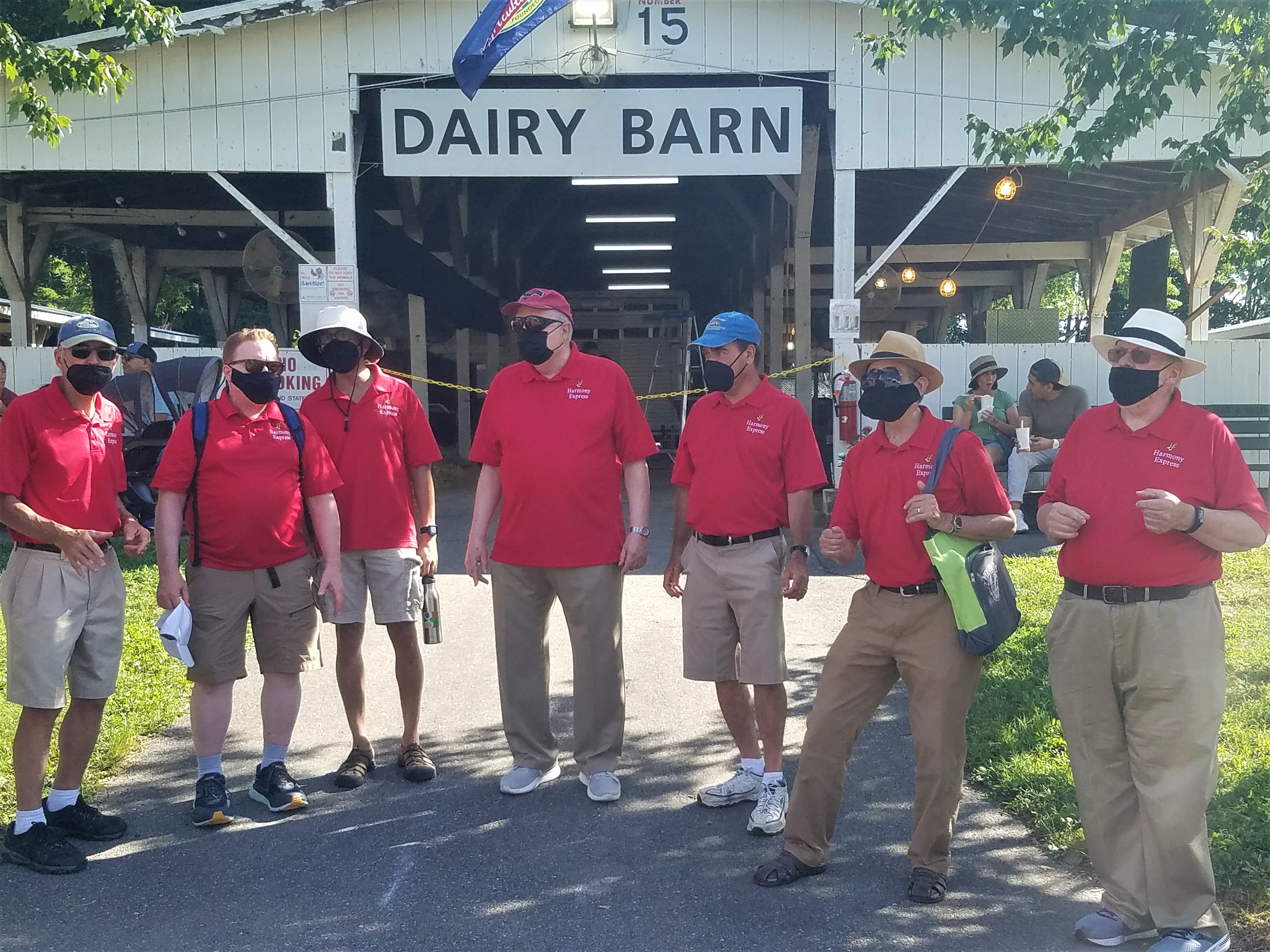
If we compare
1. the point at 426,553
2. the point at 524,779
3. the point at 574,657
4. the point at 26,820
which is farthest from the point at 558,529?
the point at 26,820

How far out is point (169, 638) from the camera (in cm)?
423

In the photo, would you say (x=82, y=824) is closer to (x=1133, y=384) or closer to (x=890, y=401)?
(x=890, y=401)

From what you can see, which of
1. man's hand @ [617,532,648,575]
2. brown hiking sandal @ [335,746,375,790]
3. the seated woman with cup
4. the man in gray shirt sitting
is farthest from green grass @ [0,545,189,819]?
the man in gray shirt sitting

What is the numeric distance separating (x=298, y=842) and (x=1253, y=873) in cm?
327

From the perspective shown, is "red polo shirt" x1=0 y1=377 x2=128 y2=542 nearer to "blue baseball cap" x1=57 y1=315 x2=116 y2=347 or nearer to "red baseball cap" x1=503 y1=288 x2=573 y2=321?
"blue baseball cap" x1=57 y1=315 x2=116 y2=347

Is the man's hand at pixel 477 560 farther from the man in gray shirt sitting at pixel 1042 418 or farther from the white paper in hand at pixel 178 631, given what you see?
the man in gray shirt sitting at pixel 1042 418

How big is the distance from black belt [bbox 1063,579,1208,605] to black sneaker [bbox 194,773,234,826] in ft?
10.5

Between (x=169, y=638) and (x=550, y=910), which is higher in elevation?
(x=169, y=638)

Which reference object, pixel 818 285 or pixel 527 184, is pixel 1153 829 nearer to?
pixel 527 184

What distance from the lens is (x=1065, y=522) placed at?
11.3 feet

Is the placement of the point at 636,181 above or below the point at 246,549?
above

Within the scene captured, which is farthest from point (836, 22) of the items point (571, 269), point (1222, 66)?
point (571, 269)

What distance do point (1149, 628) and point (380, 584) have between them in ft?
10.00

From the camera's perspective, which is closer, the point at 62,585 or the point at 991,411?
the point at 62,585
